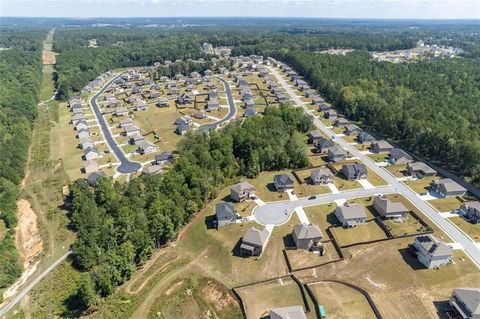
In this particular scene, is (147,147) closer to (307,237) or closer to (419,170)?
(307,237)

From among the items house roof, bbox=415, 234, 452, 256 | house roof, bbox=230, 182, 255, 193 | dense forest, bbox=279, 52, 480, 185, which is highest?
dense forest, bbox=279, 52, 480, 185

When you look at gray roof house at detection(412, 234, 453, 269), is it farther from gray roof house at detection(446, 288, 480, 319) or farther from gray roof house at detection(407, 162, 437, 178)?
gray roof house at detection(407, 162, 437, 178)

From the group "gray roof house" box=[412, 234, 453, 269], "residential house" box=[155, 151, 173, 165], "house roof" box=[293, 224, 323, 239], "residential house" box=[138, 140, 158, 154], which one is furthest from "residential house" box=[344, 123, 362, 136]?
"residential house" box=[138, 140, 158, 154]

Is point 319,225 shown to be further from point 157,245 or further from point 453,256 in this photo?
point 157,245

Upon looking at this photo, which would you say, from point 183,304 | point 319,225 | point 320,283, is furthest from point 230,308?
point 319,225

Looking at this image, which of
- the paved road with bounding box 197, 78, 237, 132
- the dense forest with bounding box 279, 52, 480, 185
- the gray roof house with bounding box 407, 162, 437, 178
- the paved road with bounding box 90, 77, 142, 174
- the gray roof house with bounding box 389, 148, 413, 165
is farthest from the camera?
the paved road with bounding box 197, 78, 237, 132

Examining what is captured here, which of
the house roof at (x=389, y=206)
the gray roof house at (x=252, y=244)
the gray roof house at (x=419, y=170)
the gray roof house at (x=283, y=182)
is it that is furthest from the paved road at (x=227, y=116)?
the gray roof house at (x=419, y=170)
